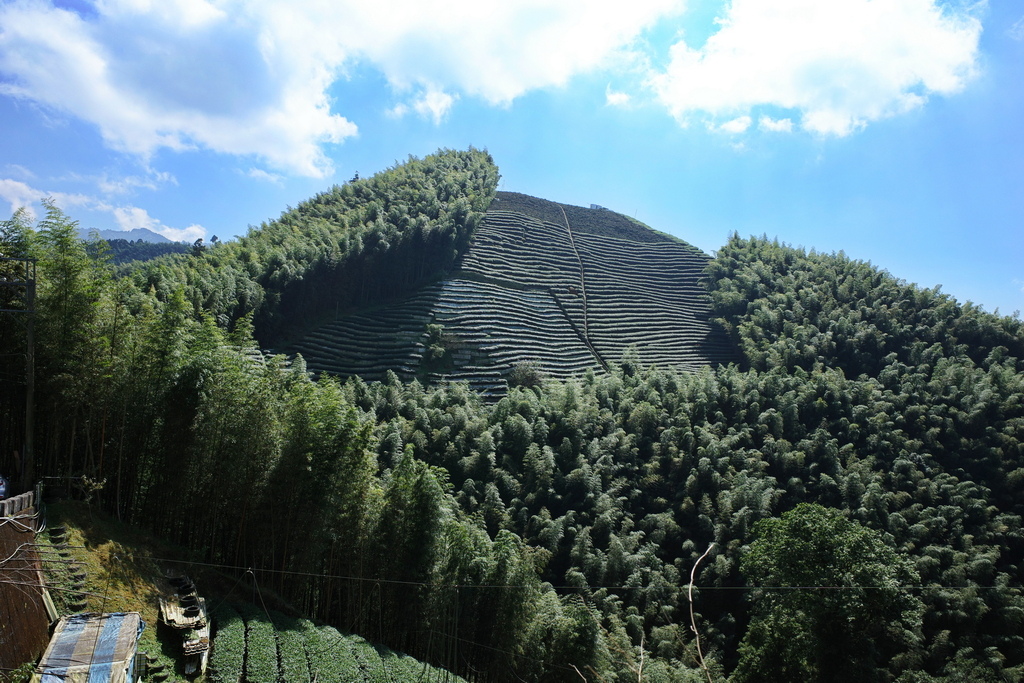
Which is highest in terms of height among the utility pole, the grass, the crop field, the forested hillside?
the forested hillside

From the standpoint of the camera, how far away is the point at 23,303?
547 inches

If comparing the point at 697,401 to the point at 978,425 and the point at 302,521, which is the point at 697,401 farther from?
the point at 302,521

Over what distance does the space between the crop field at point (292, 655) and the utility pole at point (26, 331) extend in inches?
204

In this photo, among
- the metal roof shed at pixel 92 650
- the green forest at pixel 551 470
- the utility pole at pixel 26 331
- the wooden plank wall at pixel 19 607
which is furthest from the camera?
the green forest at pixel 551 470

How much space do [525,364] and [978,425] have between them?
22.7m

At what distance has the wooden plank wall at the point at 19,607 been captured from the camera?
8.80m

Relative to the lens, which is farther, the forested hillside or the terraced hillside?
the terraced hillside

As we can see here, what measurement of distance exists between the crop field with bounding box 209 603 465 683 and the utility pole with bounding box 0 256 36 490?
5.19 m

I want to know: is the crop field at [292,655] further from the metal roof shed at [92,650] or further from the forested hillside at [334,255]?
the forested hillside at [334,255]

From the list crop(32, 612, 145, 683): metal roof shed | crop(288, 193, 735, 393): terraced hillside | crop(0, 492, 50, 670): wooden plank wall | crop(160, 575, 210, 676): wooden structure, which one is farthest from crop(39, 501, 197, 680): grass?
crop(288, 193, 735, 393): terraced hillside

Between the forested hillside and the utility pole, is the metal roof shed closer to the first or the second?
the utility pole

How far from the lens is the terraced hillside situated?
117 feet

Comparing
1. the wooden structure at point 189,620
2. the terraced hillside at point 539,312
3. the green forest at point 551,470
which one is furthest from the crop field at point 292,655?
the terraced hillside at point 539,312

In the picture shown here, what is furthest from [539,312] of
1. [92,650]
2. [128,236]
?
[128,236]
